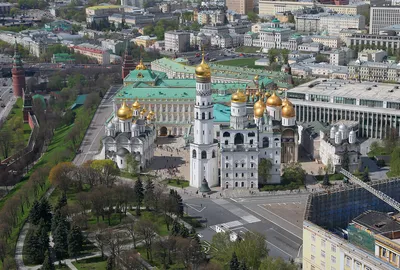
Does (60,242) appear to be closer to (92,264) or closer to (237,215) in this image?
(92,264)

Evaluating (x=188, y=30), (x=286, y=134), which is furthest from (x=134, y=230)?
(x=188, y=30)

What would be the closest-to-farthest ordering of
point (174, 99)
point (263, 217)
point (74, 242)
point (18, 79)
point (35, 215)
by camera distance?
1. point (74, 242)
2. point (35, 215)
3. point (263, 217)
4. point (174, 99)
5. point (18, 79)

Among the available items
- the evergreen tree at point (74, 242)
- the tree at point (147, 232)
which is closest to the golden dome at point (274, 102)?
the tree at point (147, 232)

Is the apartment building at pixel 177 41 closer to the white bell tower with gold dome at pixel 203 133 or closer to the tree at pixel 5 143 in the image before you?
the tree at pixel 5 143

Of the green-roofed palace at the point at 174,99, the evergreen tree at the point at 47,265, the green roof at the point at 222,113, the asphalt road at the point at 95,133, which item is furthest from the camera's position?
the green-roofed palace at the point at 174,99

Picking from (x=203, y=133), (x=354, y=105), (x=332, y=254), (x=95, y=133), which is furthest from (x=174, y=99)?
(x=332, y=254)
